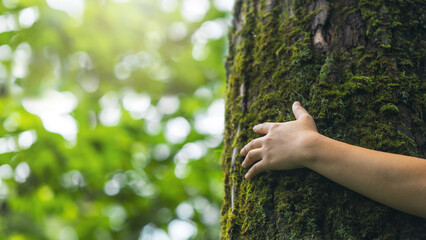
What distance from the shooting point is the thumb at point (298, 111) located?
1.45 m

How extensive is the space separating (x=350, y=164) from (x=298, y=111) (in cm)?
36

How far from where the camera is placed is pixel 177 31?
7.18m

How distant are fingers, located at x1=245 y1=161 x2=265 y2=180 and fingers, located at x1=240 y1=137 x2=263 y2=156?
93 millimetres

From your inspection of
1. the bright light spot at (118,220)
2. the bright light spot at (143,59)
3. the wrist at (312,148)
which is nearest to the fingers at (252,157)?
the wrist at (312,148)

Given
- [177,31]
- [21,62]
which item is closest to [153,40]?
[177,31]

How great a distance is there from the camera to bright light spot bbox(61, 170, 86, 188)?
163 inches

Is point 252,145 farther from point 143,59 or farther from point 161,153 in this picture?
point 143,59

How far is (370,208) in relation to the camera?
125cm

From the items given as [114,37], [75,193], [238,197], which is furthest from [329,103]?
[114,37]

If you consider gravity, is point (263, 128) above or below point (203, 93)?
below

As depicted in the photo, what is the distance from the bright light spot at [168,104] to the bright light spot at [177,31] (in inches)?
61.3

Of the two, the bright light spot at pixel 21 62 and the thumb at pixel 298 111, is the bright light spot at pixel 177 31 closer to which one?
the bright light spot at pixel 21 62

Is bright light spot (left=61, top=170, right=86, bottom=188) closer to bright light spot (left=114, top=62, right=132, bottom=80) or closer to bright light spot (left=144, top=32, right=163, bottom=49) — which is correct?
bright light spot (left=114, top=62, right=132, bottom=80)

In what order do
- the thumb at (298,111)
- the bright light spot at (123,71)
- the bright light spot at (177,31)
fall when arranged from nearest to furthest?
the thumb at (298,111) < the bright light spot at (123,71) < the bright light spot at (177,31)
